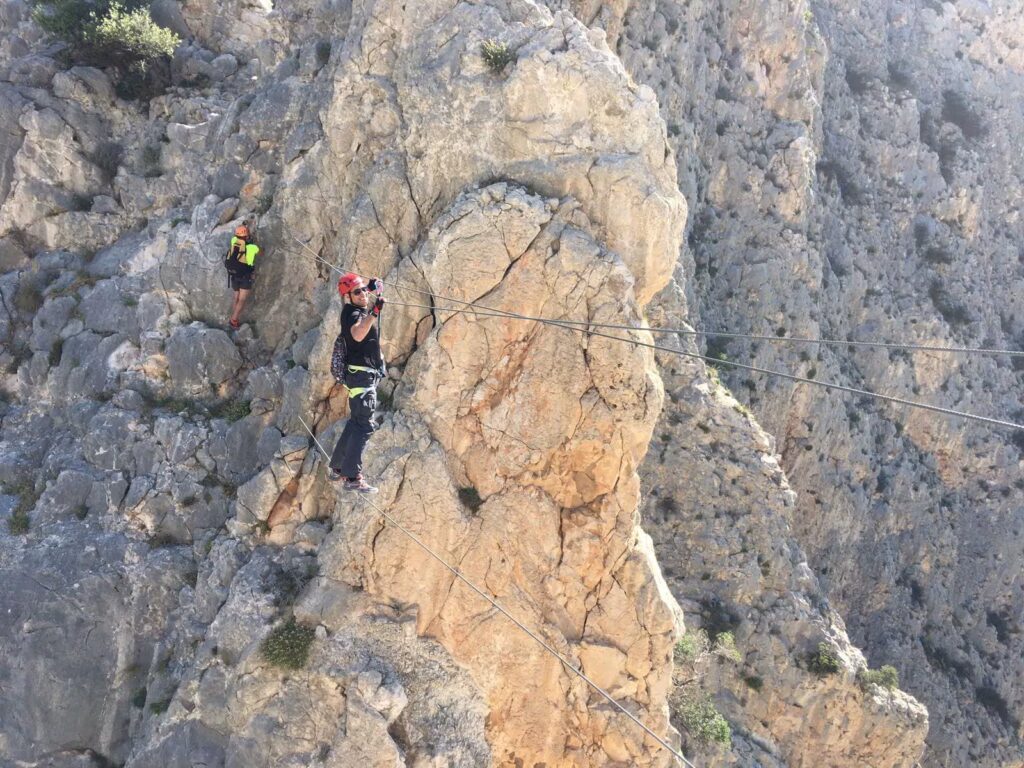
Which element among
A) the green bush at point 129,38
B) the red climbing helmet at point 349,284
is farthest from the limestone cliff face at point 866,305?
the red climbing helmet at point 349,284

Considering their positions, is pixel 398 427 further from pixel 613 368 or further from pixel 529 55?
pixel 529 55

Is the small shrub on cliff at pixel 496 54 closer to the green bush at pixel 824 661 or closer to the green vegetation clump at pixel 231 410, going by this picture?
the green vegetation clump at pixel 231 410

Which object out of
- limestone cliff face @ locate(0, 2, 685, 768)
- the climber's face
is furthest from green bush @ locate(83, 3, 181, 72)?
the climber's face

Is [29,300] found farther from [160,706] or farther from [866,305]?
[866,305]

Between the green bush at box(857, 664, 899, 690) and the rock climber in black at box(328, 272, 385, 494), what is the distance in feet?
67.5

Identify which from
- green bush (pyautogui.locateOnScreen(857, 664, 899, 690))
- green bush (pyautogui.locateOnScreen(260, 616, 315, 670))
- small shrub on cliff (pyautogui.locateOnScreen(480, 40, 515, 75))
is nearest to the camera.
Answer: green bush (pyautogui.locateOnScreen(260, 616, 315, 670))

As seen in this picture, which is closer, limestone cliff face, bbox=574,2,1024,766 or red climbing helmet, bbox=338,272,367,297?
red climbing helmet, bbox=338,272,367,297

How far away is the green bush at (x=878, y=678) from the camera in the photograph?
83.7ft

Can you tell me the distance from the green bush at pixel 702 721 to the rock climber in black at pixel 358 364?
13.9 meters

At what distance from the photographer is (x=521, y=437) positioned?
1461 cm

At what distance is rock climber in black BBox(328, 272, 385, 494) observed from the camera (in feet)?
38.2

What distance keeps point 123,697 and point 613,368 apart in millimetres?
12063

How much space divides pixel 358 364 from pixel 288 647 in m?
5.66

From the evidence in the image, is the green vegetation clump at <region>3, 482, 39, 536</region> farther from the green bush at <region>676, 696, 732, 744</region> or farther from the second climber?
the green bush at <region>676, 696, 732, 744</region>
